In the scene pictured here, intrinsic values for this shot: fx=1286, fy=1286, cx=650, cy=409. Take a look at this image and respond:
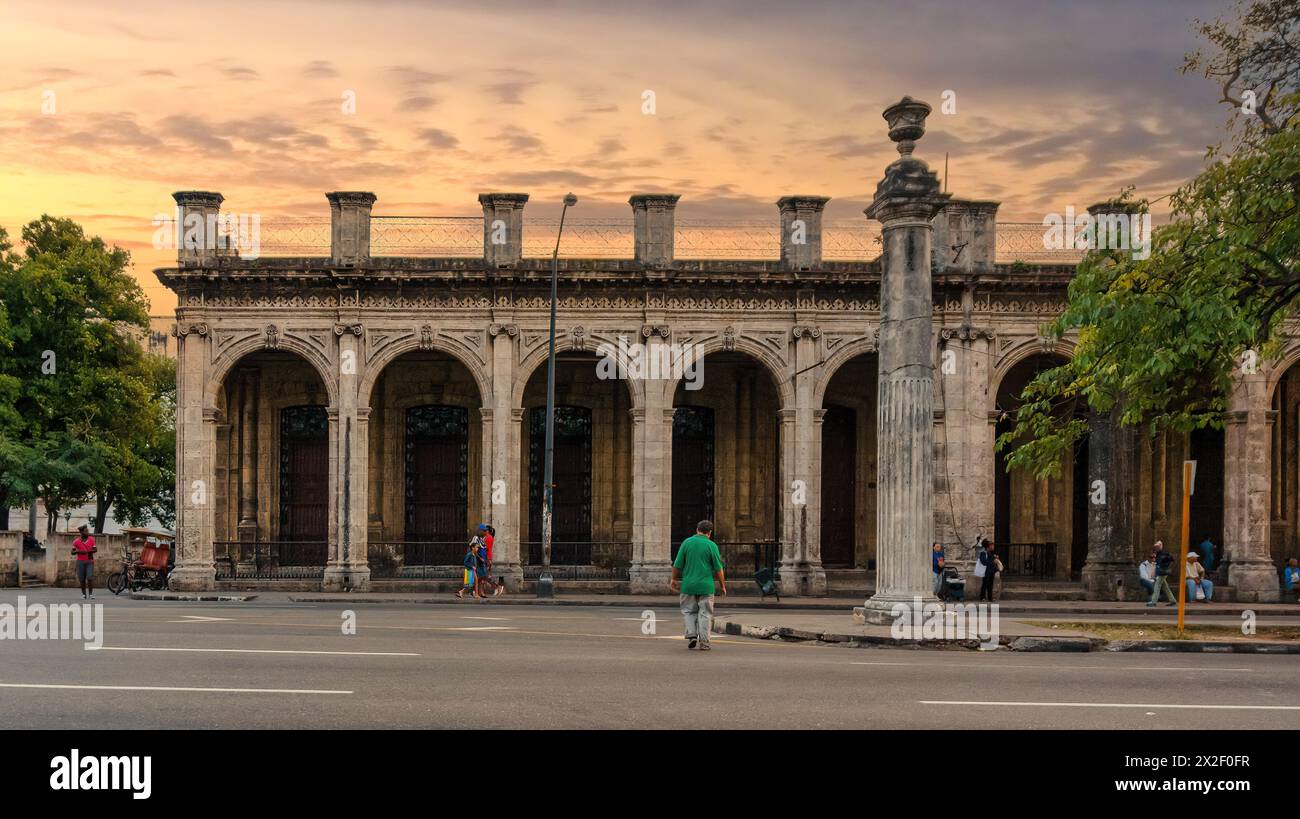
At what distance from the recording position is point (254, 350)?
1228 inches

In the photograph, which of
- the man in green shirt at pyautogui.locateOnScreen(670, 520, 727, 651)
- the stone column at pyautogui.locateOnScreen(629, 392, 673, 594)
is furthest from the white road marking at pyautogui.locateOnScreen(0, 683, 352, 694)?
the stone column at pyautogui.locateOnScreen(629, 392, 673, 594)

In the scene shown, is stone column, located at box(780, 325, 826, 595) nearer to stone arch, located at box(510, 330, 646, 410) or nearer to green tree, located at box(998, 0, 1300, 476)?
stone arch, located at box(510, 330, 646, 410)

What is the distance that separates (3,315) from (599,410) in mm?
18174

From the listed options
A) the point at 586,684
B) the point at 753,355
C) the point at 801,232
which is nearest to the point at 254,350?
the point at 753,355

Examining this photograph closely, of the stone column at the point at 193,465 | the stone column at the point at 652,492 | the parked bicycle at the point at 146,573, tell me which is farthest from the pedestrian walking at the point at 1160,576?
the parked bicycle at the point at 146,573

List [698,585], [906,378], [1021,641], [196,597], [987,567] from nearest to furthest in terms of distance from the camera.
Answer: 1. [698,585]
2. [1021,641]
3. [906,378]
4. [196,597]
5. [987,567]

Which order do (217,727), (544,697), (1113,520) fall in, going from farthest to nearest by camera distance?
(1113,520) → (544,697) → (217,727)

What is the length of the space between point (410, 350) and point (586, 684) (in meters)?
21.2

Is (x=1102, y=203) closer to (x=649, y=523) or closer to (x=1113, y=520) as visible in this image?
(x=1113, y=520)

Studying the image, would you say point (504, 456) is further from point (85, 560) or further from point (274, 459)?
point (85, 560)

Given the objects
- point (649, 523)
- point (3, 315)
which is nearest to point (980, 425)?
point (649, 523)

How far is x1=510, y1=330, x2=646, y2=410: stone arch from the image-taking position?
102 feet

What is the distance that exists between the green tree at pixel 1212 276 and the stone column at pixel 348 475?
659 inches

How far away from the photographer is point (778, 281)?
3120 centimetres
